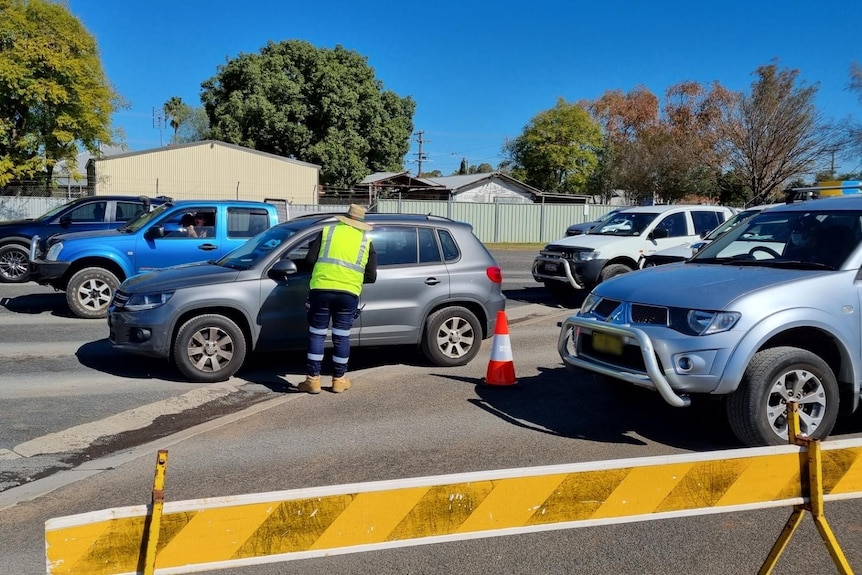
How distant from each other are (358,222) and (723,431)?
3.82 meters

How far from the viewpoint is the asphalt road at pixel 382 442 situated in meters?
4.00

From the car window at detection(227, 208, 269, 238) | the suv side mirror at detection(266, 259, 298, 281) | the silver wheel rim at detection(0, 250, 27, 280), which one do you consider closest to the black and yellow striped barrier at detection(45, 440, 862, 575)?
the suv side mirror at detection(266, 259, 298, 281)

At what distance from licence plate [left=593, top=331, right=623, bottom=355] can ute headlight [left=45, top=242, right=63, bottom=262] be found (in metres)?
8.72

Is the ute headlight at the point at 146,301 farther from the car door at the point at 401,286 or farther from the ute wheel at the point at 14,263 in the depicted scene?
the ute wheel at the point at 14,263

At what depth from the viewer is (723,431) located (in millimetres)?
6086

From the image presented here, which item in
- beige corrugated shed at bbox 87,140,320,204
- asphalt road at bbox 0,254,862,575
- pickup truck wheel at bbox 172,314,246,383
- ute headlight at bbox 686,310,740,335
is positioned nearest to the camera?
asphalt road at bbox 0,254,862,575

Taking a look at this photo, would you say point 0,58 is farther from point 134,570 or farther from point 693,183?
point 693,183


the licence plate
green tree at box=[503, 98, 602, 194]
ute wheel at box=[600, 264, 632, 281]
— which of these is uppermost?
green tree at box=[503, 98, 602, 194]

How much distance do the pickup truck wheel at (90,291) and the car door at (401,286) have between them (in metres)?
5.15

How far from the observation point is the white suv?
13.2m

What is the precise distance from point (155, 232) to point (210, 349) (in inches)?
178

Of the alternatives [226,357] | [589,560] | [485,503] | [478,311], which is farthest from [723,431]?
[226,357]

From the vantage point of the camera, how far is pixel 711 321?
524 cm

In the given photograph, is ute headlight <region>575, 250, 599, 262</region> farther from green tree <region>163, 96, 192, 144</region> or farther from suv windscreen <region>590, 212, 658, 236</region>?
green tree <region>163, 96, 192, 144</region>
